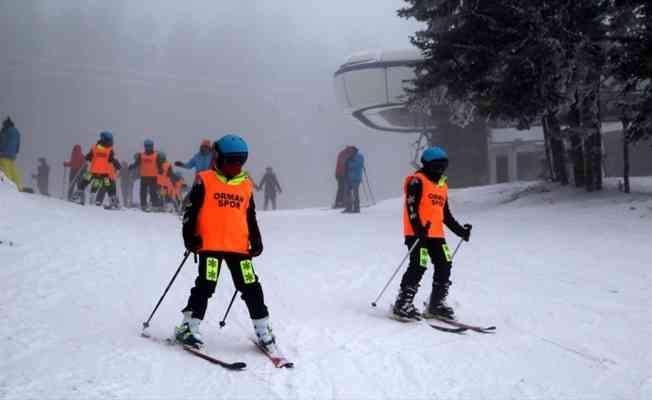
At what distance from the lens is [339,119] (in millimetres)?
125688

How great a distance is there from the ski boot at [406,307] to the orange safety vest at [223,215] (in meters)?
1.94

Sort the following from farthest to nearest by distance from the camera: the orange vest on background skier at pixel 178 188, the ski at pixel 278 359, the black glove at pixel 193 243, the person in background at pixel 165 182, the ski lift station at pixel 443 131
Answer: the ski lift station at pixel 443 131, the orange vest on background skier at pixel 178 188, the person in background at pixel 165 182, the black glove at pixel 193 243, the ski at pixel 278 359

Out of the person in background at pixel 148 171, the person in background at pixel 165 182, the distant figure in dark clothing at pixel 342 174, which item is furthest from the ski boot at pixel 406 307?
the distant figure in dark clothing at pixel 342 174

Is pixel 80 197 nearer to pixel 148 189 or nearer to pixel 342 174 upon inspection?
pixel 148 189

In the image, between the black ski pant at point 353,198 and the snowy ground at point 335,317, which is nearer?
the snowy ground at point 335,317

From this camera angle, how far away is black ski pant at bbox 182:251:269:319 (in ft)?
14.3

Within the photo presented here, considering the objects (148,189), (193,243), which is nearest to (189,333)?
(193,243)

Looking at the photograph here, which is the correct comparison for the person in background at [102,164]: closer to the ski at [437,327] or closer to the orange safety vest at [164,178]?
the orange safety vest at [164,178]

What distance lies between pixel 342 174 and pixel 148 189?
20.6 ft

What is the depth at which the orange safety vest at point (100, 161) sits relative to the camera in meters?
13.6

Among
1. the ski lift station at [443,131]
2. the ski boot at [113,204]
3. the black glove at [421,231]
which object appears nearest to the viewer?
the black glove at [421,231]

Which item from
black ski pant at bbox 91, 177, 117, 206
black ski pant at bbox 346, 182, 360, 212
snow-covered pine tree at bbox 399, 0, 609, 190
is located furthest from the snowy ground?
black ski pant at bbox 346, 182, 360, 212

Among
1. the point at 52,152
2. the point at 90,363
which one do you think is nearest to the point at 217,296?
the point at 90,363

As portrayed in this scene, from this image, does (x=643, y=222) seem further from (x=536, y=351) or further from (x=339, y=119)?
(x=339, y=119)
